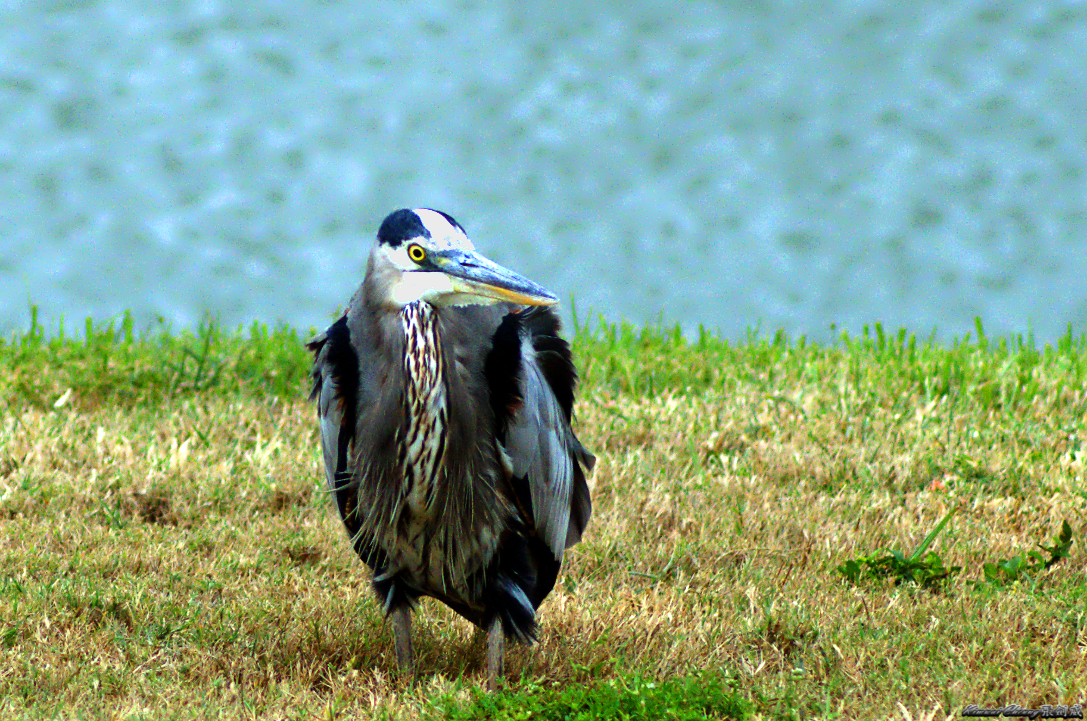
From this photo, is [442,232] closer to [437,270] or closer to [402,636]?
[437,270]

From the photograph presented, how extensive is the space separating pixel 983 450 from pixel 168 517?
12.5 feet

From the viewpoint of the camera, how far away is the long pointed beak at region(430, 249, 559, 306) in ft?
11.5

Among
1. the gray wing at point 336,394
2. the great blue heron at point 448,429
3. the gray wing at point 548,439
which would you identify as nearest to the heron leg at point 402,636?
the great blue heron at point 448,429

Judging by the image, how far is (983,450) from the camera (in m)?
5.92

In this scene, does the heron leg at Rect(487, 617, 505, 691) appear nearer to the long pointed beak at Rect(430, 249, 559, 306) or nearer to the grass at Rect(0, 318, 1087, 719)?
the grass at Rect(0, 318, 1087, 719)

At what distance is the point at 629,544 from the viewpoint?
5090 mm

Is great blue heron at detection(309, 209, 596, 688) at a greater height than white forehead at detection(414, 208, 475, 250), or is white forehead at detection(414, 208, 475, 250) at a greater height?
white forehead at detection(414, 208, 475, 250)

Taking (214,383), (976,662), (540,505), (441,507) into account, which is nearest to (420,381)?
(441,507)

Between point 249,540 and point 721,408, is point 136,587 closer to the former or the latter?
point 249,540

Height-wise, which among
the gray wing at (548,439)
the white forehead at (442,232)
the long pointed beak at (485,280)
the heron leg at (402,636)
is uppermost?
the white forehead at (442,232)

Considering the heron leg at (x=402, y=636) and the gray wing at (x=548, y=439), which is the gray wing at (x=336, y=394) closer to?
the heron leg at (x=402, y=636)

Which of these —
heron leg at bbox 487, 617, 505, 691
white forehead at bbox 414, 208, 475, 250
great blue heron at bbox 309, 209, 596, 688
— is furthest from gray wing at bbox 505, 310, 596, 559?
white forehead at bbox 414, 208, 475, 250

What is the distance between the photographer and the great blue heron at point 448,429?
361 cm

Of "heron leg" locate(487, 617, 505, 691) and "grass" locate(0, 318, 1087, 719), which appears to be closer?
"grass" locate(0, 318, 1087, 719)
